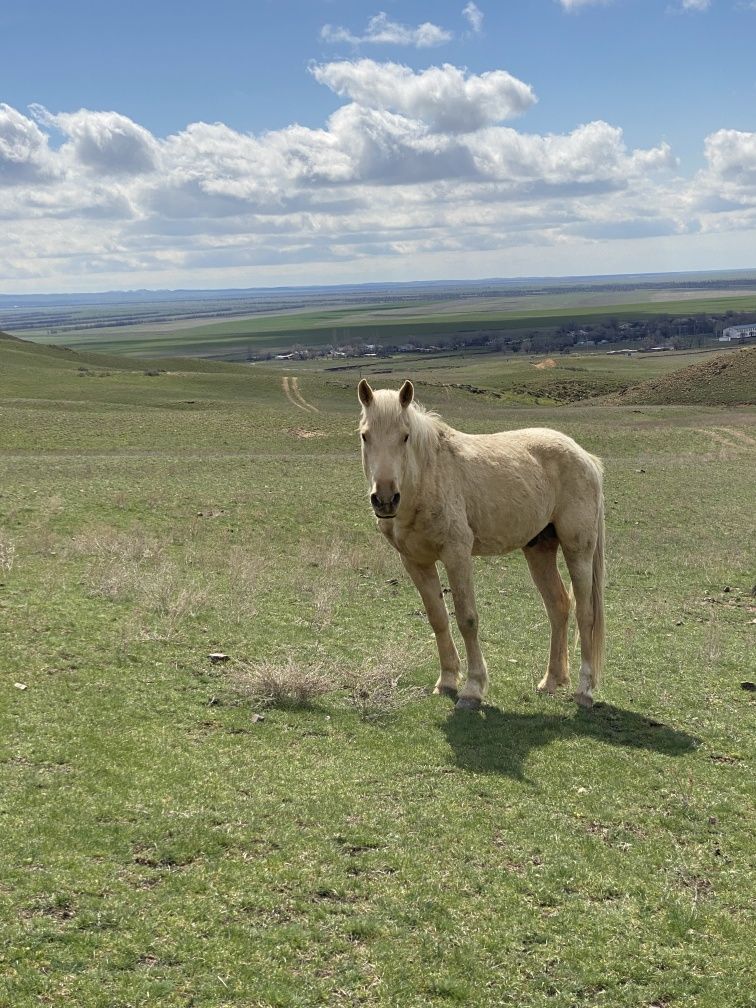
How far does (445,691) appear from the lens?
10938mm

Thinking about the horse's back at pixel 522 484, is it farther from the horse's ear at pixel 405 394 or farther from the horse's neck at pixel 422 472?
the horse's ear at pixel 405 394

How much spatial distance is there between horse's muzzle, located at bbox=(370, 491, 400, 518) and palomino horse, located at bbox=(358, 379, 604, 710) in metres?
0.01

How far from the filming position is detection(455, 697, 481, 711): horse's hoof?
10.2 m

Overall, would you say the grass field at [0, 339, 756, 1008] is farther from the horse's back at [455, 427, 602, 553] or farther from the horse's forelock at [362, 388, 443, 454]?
the horse's forelock at [362, 388, 443, 454]

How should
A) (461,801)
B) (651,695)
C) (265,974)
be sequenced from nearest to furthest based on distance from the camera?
(265,974)
(461,801)
(651,695)

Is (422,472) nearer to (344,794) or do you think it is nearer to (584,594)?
(584,594)

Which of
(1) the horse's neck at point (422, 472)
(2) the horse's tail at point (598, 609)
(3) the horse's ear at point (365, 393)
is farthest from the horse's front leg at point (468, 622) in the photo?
(3) the horse's ear at point (365, 393)

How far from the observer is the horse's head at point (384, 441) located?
28.7 ft

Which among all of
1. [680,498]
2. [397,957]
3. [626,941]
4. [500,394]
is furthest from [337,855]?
[500,394]

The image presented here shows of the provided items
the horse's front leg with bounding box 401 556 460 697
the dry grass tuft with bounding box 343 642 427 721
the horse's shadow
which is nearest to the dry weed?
the dry grass tuft with bounding box 343 642 427 721

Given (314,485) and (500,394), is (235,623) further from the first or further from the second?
(500,394)

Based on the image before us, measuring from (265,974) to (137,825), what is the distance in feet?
6.73

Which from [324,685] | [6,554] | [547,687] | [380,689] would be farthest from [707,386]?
[324,685]

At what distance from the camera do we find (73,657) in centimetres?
1073
